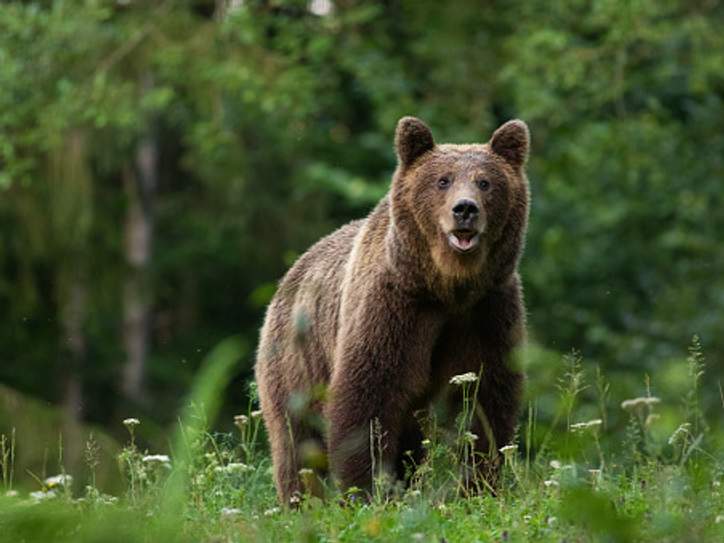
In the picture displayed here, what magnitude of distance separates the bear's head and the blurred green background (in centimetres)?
590

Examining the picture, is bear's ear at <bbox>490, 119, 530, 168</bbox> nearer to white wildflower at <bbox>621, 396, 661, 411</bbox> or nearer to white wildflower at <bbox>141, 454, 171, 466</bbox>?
white wildflower at <bbox>141, 454, 171, 466</bbox>

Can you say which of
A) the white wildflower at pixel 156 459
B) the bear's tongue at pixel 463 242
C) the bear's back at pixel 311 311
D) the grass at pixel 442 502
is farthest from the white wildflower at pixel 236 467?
the bear's back at pixel 311 311

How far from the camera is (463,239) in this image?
23.7ft

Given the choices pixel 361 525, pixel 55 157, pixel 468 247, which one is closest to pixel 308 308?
pixel 468 247

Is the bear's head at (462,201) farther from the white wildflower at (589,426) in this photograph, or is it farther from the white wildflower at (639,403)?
the white wildflower at (639,403)

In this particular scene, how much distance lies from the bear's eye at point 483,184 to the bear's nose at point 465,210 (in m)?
0.20

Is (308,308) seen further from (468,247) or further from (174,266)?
(174,266)

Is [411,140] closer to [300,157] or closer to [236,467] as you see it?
[236,467]

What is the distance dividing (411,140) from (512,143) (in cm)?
46

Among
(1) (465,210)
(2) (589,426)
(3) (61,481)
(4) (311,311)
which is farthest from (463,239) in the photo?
(3) (61,481)

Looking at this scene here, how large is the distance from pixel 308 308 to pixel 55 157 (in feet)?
37.1

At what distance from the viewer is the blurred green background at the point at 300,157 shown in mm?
16047

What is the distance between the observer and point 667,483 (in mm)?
5000

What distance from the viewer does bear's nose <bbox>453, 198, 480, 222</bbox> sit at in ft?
23.6
